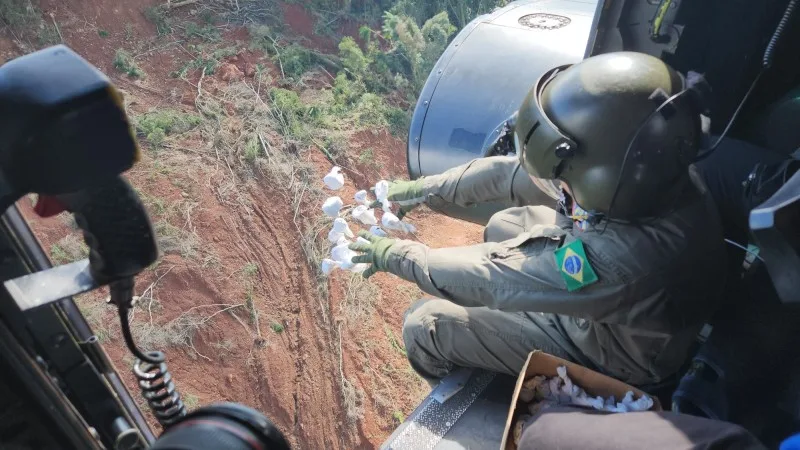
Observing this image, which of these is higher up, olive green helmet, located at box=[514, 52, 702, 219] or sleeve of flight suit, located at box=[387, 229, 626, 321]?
olive green helmet, located at box=[514, 52, 702, 219]

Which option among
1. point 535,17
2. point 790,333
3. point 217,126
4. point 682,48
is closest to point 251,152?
point 217,126

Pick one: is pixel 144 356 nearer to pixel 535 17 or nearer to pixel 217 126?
pixel 535 17

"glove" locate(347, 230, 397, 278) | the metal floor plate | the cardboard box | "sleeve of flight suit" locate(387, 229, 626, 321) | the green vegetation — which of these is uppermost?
"sleeve of flight suit" locate(387, 229, 626, 321)

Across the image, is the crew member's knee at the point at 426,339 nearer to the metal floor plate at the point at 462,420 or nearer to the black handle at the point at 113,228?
the metal floor plate at the point at 462,420

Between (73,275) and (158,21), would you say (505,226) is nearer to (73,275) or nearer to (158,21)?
(73,275)

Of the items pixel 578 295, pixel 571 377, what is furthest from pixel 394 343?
pixel 578 295

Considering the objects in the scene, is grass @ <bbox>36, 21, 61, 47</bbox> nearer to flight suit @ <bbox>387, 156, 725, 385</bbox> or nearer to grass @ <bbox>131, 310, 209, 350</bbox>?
grass @ <bbox>131, 310, 209, 350</bbox>

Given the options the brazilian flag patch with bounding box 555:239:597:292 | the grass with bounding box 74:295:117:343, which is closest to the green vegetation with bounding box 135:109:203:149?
the grass with bounding box 74:295:117:343
